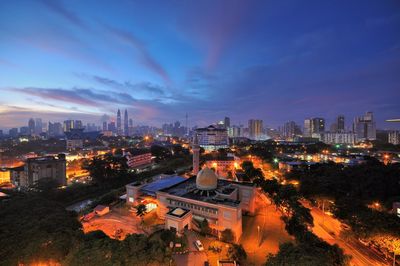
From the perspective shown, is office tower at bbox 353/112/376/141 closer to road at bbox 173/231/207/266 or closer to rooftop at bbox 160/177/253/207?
rooftop at bbox 160/177/253/207

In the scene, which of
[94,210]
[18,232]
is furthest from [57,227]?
[94,210]

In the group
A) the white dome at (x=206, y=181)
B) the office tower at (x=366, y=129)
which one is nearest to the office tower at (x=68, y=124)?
the white dome at (x=206, y=181)

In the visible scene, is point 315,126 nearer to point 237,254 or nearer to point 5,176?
point 237,254

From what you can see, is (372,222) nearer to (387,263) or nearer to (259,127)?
(387,263)

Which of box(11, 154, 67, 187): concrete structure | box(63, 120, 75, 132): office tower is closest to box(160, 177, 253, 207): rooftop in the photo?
box(11, 154, 67, 187): concrete structure

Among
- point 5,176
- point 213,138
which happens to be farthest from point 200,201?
point 213,138

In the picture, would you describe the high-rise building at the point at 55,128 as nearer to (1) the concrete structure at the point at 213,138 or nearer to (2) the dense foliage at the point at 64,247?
(1) the concrete structure at the point at 213,138
